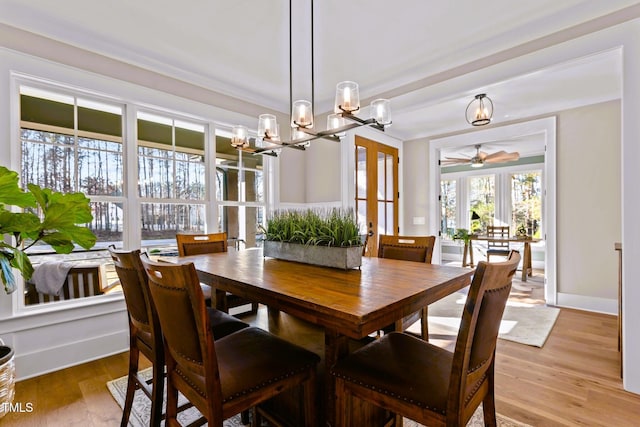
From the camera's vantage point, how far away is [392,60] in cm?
300

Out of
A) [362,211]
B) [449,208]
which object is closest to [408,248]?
[362,211]

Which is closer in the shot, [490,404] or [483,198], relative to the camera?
[490,404]

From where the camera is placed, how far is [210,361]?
3.31 feet

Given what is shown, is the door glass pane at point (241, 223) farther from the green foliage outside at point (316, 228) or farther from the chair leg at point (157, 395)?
the chair leg at point (157, 395)

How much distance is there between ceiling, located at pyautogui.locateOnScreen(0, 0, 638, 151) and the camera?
7.37ft

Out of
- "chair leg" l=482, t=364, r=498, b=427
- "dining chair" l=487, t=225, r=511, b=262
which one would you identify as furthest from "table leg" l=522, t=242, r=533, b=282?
"chair leg" l=482, t=364, r=498, b=427

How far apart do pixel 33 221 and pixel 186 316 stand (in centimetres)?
146

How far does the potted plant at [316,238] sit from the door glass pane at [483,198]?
6.74 m

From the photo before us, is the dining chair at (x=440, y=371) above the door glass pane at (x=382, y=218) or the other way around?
the other way around

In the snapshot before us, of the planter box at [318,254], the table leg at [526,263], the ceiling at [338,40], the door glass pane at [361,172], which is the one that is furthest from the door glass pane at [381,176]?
the planter box at [318,254]

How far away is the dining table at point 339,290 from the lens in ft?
3.24

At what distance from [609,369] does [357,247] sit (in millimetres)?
2291

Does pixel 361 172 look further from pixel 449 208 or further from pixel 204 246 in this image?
pixel 449 208

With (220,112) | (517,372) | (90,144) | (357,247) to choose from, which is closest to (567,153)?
(517,372)
